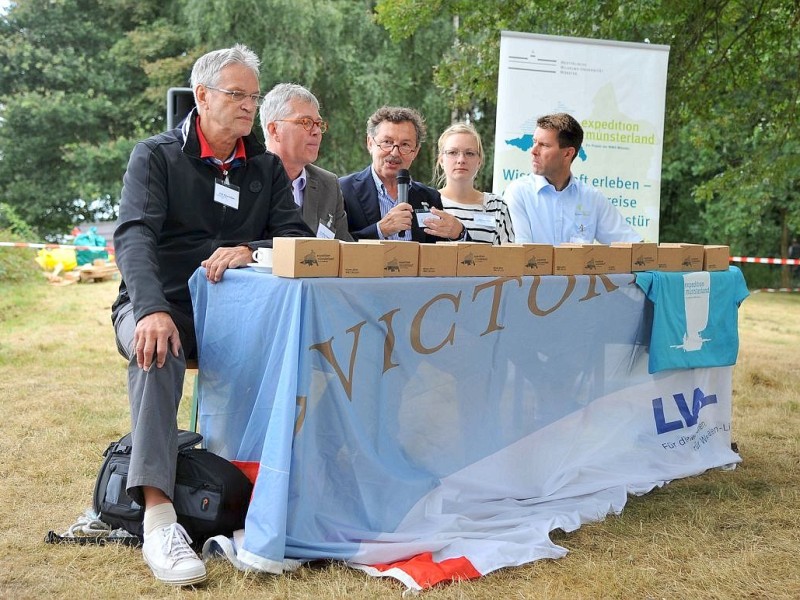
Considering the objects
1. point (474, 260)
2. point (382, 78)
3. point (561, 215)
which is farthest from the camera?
point (382, 78)

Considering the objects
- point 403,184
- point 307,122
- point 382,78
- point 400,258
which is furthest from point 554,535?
point 382,78

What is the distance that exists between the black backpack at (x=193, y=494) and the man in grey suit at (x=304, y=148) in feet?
3.60

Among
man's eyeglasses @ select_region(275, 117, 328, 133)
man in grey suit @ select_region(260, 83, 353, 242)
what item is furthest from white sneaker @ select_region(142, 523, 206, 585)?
man's eyeglasses @ select_region(275, 117, 328, 133)

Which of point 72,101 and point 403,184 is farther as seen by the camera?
point 72,101

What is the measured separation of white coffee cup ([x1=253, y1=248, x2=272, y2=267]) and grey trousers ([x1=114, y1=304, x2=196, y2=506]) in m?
0.39

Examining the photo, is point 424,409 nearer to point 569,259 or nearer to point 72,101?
point 569,259

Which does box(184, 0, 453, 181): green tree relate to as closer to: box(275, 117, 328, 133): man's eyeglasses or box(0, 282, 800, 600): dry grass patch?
box(0, 282, 800, 600): dry grass patch

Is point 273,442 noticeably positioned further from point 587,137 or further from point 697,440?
point 587,137

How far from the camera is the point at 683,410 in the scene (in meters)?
3.78

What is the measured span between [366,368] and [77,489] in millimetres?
1444

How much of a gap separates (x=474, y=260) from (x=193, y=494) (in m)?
1.17

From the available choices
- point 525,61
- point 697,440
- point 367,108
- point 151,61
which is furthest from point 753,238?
point 697,440

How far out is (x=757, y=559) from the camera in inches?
109

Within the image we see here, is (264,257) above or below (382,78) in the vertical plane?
below
